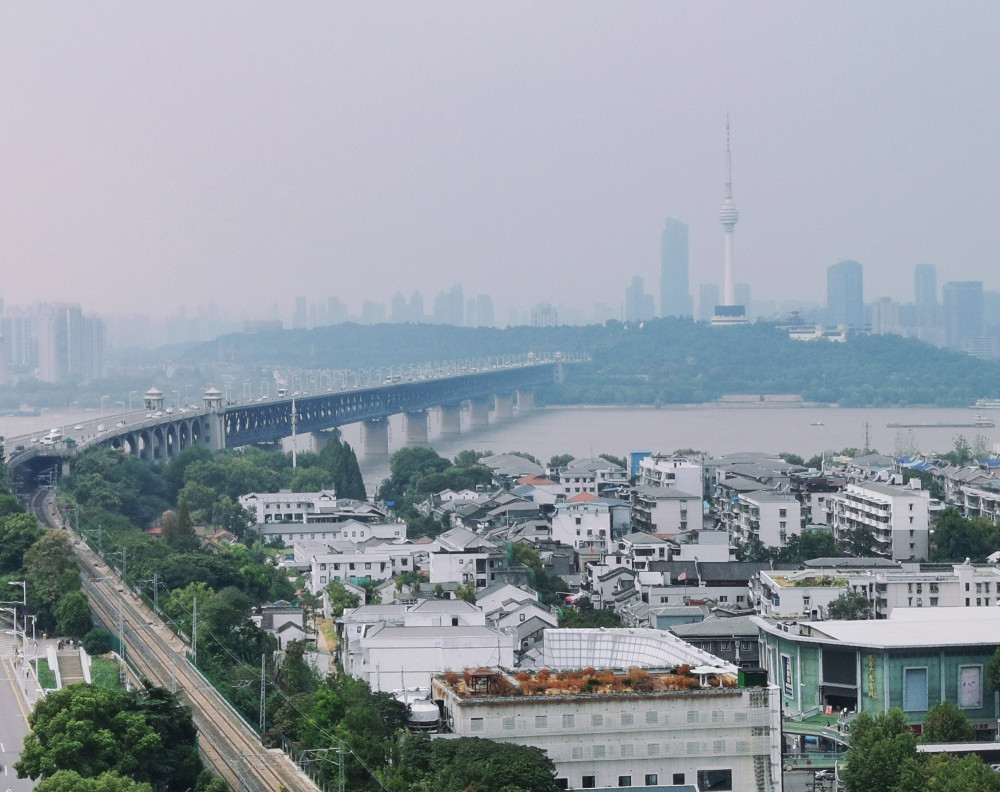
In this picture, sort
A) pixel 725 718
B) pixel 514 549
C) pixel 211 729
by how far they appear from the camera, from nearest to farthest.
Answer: pixel 725 718
pixel 211 729
pixel 514 549

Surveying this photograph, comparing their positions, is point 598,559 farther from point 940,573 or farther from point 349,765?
point 349,765

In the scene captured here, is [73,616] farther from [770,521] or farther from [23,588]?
[770,521]

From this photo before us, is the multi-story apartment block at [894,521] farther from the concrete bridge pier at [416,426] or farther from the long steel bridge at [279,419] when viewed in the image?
the concrete bridge pier at [416,426]

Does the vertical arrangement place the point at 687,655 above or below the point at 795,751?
above

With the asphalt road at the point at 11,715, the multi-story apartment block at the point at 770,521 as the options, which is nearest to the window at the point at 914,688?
the asphalt road at the point at 11,715

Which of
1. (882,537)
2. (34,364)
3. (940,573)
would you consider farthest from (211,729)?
(34,364)

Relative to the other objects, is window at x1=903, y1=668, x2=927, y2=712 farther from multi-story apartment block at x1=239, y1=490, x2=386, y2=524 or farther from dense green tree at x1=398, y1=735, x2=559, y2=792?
multi-story apartment block at x1=239, y1=490, x2=386, y2=524

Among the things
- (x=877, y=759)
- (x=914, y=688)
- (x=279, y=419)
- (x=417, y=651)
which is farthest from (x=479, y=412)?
(x=877, y=759)
